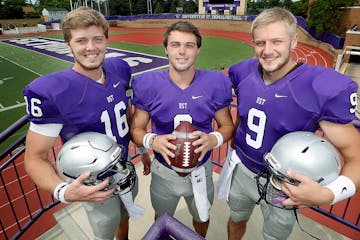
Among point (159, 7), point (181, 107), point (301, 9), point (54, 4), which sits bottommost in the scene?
point (181, 107)

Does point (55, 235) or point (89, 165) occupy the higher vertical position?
point (89, 165)

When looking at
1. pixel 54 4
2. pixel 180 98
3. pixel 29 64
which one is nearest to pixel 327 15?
pixel 29 64

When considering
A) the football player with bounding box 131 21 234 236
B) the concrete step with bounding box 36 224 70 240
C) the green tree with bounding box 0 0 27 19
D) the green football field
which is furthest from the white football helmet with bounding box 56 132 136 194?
the green tree with bounding box 0 0 27 19

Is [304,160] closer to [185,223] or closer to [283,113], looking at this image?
[283,113]

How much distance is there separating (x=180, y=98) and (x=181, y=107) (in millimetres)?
93

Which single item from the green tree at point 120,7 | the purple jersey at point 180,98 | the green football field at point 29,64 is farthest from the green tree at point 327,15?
the green tree at point 120,7

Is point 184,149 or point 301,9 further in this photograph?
point 301,9

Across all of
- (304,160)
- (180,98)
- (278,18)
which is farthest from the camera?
(180,98)

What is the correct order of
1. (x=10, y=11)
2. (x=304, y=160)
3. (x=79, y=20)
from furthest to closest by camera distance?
(x=10, y=11)
(x=79, y=20)
(x=304, y=160)

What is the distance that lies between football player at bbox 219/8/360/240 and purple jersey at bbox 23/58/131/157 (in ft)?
4.14

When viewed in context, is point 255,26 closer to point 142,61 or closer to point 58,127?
point 58,127

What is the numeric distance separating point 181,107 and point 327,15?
23.9 metres

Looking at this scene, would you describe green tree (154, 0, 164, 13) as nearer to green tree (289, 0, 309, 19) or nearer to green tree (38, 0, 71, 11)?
green tree (38, 0, 71, 11)

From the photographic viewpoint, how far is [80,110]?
7.59 ft
